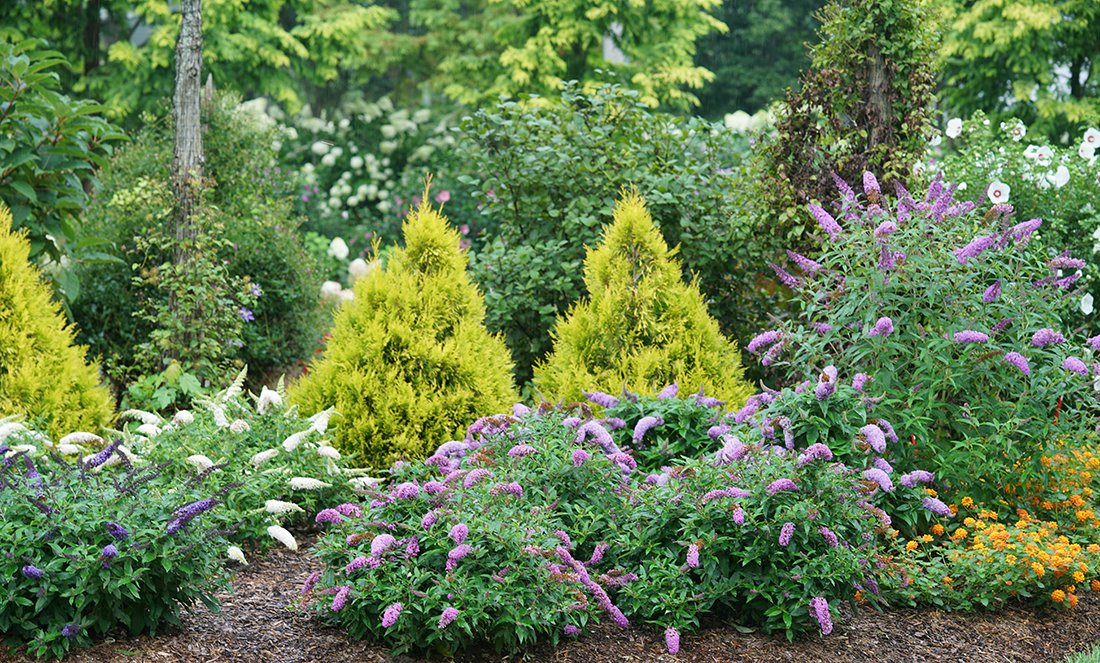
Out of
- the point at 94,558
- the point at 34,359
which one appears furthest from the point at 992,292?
the point at 34,359

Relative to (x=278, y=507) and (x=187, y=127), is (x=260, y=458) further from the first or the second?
(x=187, y=127)

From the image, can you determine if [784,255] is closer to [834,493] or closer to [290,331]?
[834,493]

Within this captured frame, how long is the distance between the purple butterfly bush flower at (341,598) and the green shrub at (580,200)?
3.57 m

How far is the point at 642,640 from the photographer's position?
3.99m

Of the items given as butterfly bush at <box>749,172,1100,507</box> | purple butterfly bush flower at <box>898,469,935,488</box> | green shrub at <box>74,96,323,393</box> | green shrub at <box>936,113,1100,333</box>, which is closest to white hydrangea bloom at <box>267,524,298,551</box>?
butterfly bush at <box>749,172,1100,507</box>

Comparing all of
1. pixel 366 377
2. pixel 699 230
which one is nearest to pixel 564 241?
pixel 699 230

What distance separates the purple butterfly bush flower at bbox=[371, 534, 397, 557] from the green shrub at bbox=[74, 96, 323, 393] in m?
3.69

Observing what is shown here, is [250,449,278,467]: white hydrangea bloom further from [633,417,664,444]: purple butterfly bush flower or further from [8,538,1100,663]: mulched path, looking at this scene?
[633,417,664,444]: purple butterfly bush flower

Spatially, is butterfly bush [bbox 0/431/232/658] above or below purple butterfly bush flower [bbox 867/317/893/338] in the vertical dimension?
below

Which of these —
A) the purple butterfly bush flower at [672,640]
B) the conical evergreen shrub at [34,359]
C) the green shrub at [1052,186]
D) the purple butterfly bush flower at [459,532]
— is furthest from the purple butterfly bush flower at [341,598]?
the green shrub at [1052,186]

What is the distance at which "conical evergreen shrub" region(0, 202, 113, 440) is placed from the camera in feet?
18.9

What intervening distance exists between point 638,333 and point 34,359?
3237 millimetres

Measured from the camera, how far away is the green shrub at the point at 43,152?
6505 millimetres

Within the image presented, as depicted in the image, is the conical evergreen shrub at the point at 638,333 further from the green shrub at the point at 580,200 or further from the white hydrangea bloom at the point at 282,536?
the white hydrangea bloom at the point at 282,536
